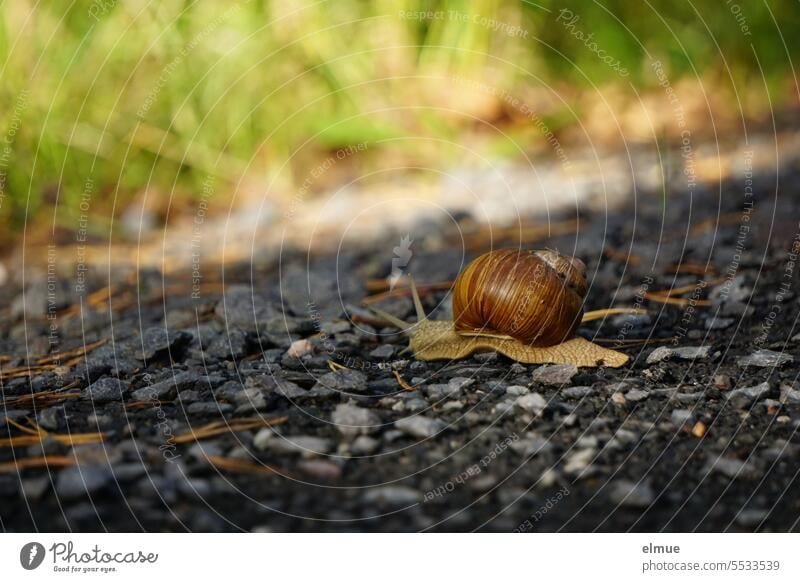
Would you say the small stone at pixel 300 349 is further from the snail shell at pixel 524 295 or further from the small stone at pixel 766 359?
the small stone at pixel 766 359

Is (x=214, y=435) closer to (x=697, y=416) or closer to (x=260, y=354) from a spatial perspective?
(x=260, y=354)

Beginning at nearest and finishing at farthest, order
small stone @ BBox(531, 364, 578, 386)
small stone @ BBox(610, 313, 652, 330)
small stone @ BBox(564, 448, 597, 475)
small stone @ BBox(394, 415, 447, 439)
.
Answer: small stone @ BBox(564, 448, 597, 475) → small stone @ BBox(394, 415, 447, 439) → small stone @ BBox(531, 364, 578, 386) → small stone @ BBox(610, 313, 652, 330)

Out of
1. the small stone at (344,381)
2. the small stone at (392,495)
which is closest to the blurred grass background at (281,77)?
the small stone at (344,381)

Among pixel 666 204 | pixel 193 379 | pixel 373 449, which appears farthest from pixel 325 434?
pixel 666 204

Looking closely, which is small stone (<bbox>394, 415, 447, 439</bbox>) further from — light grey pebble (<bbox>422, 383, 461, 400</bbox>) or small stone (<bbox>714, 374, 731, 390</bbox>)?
small stone (<bbox>714, 374, 731, 390</bbox>)

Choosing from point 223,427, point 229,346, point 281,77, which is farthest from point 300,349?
point 281,77

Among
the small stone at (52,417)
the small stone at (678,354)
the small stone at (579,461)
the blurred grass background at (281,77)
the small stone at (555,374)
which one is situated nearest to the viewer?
the small stone at (579,461)

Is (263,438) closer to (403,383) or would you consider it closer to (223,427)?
(223,427)

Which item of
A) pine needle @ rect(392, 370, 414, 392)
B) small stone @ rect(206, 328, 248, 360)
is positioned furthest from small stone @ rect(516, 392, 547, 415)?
small stone @ rect(206, 328, 248, 360)
